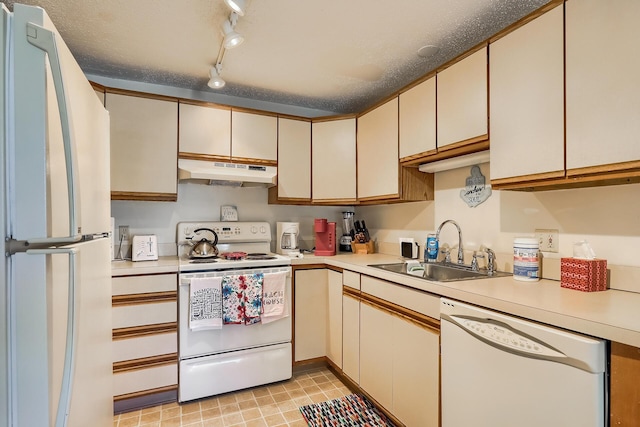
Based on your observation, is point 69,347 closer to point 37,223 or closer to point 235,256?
point 37,223

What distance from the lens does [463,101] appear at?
1.82 metres

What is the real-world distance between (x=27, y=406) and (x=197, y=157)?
2004mm

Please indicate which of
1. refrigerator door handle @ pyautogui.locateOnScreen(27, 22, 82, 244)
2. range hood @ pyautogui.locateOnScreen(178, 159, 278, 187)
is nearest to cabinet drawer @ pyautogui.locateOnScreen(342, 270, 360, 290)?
range hood @ pyautogui.locateOnScreen(178, 159, 278, 187)

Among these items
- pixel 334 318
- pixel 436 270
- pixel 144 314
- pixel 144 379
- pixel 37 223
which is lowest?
pixel 144 379

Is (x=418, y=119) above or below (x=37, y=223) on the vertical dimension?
above

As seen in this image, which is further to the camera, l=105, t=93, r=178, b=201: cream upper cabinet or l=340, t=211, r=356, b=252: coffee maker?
l=340, t=211, r=356, b=252: coffee maker

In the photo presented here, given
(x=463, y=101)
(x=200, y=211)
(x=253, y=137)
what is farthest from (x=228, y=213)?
(x=463, y=101)

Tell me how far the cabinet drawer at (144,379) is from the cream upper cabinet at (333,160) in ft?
5.59

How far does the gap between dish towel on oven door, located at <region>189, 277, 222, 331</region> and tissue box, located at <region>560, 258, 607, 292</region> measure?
1.95 meters

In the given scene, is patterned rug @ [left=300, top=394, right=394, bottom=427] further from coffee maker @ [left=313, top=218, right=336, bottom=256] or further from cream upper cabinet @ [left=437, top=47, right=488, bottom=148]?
cream upper cabinet @ [left=437, top=47, right=488, bottom=148]

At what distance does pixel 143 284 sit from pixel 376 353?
1.54 m

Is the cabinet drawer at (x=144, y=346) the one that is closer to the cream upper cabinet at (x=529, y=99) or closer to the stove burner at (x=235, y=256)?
the stove burner at (x=235, y=256)

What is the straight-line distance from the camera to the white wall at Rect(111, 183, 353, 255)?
262 cm

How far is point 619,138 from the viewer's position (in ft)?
3.87
